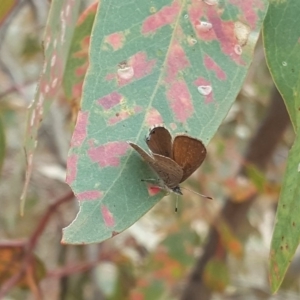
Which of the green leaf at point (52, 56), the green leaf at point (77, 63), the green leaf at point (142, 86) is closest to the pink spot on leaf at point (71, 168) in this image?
the green leaf at point (142, 86)

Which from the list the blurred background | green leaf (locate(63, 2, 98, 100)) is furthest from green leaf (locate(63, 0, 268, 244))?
the blurred background

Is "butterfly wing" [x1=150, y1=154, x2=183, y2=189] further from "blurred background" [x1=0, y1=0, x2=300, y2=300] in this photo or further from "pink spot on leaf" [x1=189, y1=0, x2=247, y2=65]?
"blurred background" [x1=0, y1=0, x2=300, y2=300]

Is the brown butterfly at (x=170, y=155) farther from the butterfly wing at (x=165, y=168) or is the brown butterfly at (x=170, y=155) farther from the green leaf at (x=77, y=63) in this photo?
the green leaf at (x=77, y=63)

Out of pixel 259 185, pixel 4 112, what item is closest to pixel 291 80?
pixel 259 185

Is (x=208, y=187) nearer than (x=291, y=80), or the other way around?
(x=291, y=80)

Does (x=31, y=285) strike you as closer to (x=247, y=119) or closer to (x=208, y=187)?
(x=208, y=187)

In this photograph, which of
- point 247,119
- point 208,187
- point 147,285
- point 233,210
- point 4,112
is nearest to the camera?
point 147,285

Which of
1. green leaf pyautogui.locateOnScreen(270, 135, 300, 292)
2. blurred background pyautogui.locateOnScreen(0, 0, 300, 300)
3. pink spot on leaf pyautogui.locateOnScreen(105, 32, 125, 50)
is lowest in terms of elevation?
blurred background pyautogui.locateOnScreen(0, 0, 300, 300)
